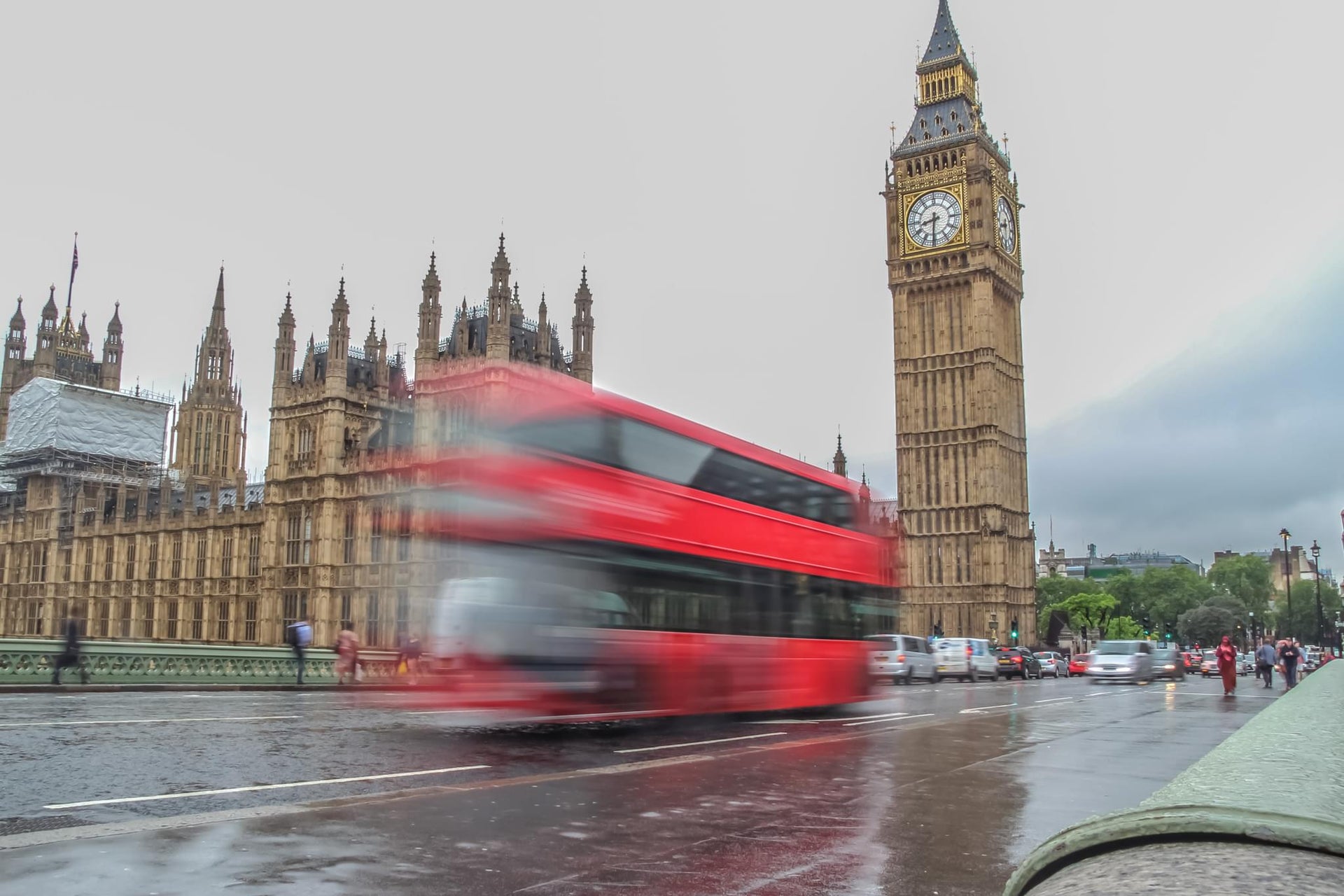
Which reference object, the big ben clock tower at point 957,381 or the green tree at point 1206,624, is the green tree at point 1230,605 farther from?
the big ben clock tower at point 957,381

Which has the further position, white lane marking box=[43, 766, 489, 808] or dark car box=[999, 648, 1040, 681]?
dark car box=[999, 648, 1040, 681]

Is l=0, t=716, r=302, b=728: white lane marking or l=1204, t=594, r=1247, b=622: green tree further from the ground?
l=1204, t=594, r=1247, b=622: green tree

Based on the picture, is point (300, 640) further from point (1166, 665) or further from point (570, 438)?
point (1166, 665)

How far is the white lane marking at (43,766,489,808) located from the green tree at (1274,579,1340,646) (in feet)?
422

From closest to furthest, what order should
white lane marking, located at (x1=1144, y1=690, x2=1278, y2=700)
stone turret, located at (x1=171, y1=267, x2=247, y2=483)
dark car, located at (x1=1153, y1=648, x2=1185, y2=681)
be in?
white lane marking, located at (x1=1144, y1=690, x2=1278, y2=700)
dark car, located at (x1=1153, y1=648, x2=1185, y2=681)
stone turret, located at (x1=171, y1=267, x2=247, y2=483)

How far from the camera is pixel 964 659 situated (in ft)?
129

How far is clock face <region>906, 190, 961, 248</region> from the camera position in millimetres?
73188

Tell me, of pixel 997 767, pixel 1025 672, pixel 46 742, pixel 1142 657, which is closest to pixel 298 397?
pixel 1025 672

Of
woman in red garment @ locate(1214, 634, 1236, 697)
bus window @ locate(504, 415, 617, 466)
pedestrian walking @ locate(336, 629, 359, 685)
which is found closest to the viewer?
bus window @ locate(504, 415, 617, 466)

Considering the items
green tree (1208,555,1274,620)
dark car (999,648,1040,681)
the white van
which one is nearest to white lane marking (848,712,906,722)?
the white van

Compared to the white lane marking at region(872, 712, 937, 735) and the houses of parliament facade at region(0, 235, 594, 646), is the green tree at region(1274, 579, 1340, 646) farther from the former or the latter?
the white lane marking at region(872, 712, 937, 735)

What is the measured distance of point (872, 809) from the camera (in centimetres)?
783

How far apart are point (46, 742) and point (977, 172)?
7073 cm

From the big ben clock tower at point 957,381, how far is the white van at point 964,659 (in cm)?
2875
